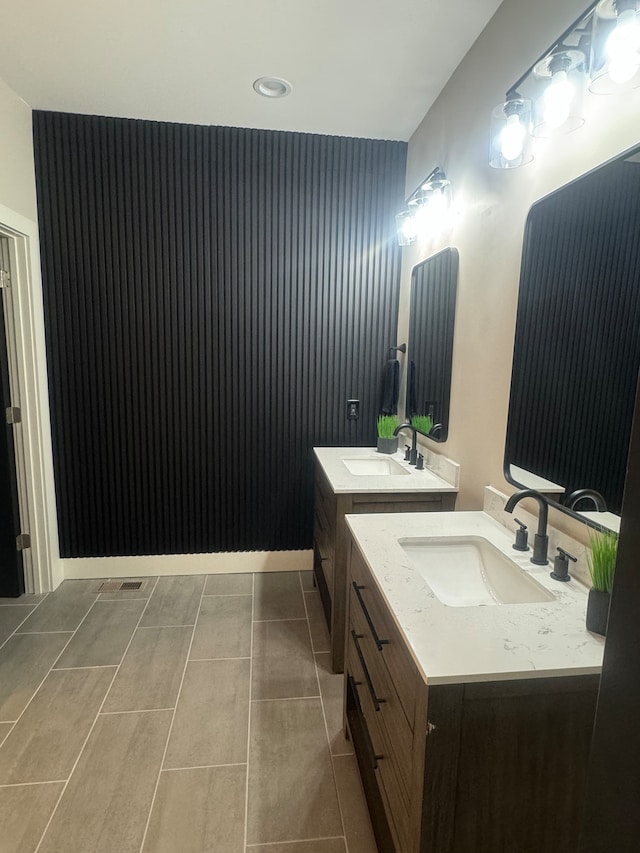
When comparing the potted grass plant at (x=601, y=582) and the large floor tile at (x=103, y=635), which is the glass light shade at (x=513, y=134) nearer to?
the potted grass plant at (x=601, y=582)

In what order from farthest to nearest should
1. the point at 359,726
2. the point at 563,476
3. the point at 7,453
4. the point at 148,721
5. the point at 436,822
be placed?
the point at 7,453, the point at 148,721, the point at 359,726, the point at 563,476, the point at 436,822

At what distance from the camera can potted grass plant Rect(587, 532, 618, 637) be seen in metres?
1.03

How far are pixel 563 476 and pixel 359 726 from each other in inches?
44.1

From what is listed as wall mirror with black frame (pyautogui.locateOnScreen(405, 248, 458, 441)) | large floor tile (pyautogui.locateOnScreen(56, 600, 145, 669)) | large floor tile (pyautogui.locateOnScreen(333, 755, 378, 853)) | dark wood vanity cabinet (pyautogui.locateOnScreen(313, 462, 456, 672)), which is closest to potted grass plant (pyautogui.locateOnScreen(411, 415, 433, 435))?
wall mirror with black frame (pyautogui.locateOnScreen(405, 248, 458, 441))

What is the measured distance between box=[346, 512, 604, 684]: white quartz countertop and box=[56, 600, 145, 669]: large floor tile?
5.29 ft

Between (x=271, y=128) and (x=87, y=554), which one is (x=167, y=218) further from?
(x=87, y=554)

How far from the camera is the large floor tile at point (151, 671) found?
2.03 m

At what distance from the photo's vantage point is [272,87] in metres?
2.37

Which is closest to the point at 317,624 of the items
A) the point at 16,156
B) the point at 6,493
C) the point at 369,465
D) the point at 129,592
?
the point at 369,465

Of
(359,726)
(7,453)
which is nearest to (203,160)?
(7,453)

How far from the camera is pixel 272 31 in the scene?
6.40 feet

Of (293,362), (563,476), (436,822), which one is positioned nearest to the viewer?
(436,822)

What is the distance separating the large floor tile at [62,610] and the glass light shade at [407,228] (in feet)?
8.92

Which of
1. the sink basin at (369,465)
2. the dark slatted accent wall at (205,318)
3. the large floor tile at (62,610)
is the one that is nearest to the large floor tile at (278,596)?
the dark slatted accent wall at (205,318)
